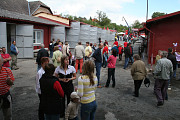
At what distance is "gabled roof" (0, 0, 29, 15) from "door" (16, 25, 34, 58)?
16308 millimetres

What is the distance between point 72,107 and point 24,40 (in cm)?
1287

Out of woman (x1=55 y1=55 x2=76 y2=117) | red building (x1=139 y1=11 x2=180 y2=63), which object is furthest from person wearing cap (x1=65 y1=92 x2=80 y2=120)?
red building (x1=139 y1=11 x2=180 y2=63)

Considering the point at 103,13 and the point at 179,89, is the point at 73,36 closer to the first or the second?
the point at 179,89

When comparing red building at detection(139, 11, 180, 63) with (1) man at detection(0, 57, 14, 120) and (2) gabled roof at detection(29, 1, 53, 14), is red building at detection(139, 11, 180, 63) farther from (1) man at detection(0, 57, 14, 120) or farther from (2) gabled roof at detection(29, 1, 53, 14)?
(2) gabled roof at detection(29, 1, 53, 14)

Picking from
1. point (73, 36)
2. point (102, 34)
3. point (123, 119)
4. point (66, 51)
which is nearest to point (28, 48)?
point (66, 51)

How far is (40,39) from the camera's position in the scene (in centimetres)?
1919

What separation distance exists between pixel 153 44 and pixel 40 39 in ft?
40.3

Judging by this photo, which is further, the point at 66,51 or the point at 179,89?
the point at 66,51

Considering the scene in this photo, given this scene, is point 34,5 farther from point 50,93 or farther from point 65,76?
point 50,93

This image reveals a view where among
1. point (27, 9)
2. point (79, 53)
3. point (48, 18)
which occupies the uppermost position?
point (27, 9)

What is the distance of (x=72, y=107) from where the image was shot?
11.0ft

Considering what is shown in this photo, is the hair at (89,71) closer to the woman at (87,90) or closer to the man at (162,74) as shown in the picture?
the woman at (87,90)

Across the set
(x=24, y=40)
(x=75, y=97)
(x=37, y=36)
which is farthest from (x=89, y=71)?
(x=37, y=36)

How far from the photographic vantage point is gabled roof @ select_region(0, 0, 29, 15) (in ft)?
94.9
